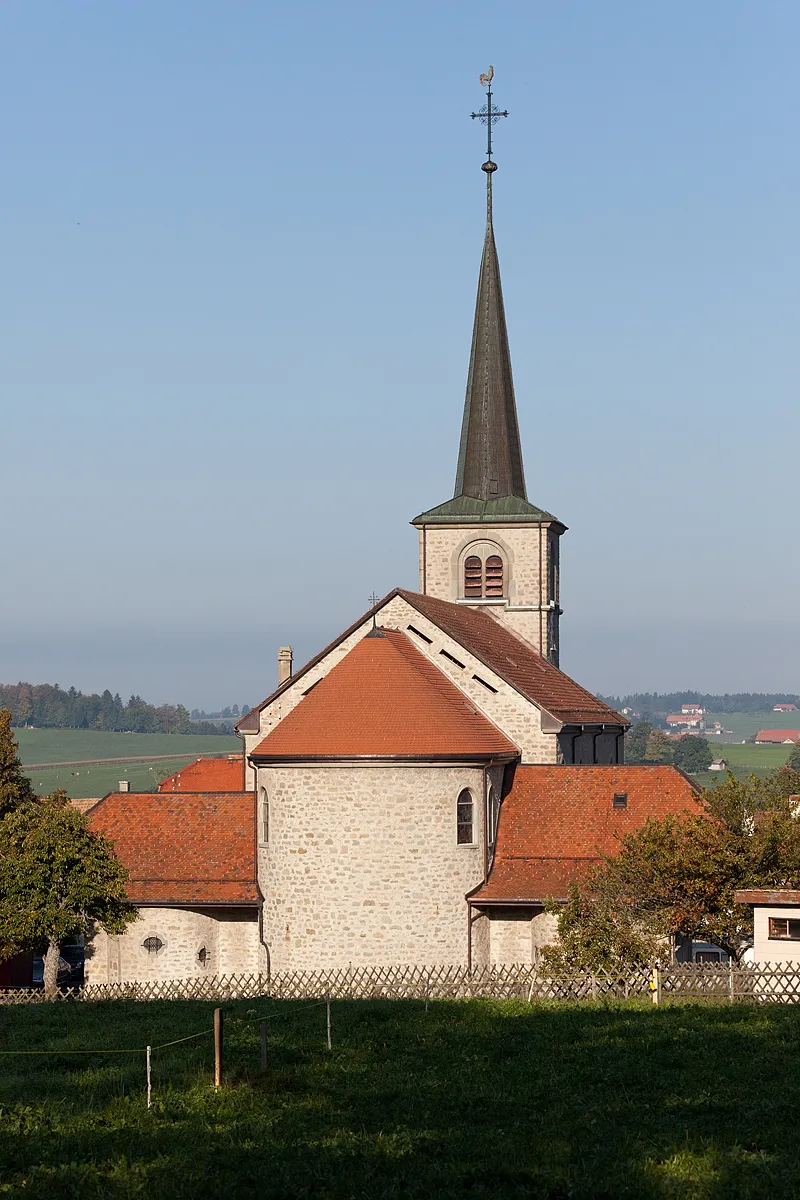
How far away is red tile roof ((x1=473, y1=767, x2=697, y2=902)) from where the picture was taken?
34.7 meters

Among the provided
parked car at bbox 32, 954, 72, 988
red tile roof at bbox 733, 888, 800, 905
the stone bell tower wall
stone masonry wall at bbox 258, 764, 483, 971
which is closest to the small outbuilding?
red tile roof at bbox 733, 888, 800, 905

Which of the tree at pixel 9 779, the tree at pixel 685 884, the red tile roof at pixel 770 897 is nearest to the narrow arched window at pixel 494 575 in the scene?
the tree at pixel 9 779

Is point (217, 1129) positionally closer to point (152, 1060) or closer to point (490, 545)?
point (152, 1060)

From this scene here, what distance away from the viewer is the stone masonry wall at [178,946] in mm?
35219

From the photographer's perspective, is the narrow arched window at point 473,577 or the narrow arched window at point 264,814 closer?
the narrow arched window at point 264,814

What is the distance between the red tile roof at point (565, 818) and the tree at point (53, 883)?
337 inches

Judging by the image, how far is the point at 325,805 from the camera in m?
33.8

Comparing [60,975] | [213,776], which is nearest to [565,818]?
[60,975]

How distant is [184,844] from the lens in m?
37.4

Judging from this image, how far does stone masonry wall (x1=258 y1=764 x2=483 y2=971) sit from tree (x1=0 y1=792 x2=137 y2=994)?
12.3 ft

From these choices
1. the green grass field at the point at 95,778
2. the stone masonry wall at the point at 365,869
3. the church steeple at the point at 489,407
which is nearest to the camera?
the stone masonry wall at the point at 365,869

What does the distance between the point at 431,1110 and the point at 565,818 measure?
863 inches

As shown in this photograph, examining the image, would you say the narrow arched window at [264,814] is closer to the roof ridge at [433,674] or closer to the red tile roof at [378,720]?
the red tile roof at [378,720]

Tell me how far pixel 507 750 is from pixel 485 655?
4.70 meters
